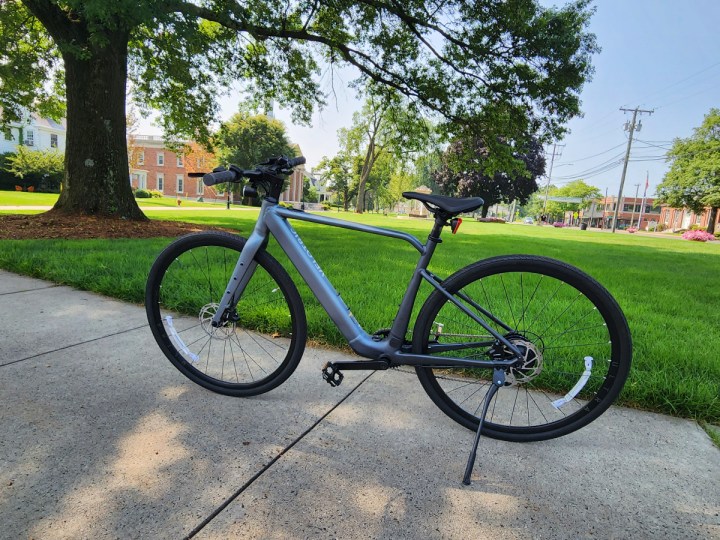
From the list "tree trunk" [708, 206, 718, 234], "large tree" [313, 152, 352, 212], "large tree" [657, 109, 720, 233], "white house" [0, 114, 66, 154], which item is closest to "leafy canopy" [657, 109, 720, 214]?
"large tree" [657, 109, 720, 233]

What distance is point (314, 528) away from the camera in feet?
4.21

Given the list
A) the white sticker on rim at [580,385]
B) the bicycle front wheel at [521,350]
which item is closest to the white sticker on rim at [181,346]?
the bicycle front wheel at [521,350]

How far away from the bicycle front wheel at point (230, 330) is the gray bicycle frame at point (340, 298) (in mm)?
81

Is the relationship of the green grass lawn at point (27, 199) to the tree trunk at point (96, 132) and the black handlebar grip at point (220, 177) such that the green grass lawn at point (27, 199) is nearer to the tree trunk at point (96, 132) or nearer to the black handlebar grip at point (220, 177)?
the tree trunk at point (96, 132)

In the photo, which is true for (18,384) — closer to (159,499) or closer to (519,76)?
(159,499)

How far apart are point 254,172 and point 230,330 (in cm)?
91

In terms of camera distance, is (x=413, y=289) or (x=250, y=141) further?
(x=250, y=141)

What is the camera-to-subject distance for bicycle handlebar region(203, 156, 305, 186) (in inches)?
80.3

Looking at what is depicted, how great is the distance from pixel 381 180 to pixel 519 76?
50809 millimetres

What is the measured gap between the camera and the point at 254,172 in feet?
6.72

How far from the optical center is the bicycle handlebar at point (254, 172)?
6.69 ft

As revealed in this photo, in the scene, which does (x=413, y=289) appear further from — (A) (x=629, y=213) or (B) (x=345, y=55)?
(A) (x=629, y=213)

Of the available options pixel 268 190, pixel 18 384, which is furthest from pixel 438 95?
pixel 18 384

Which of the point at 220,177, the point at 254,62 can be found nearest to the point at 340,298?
the point at 220,177
